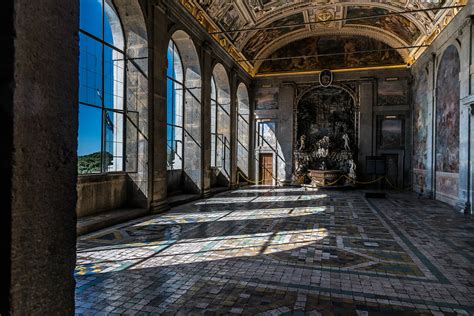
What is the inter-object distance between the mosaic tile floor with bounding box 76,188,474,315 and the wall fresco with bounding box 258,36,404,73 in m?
14.2

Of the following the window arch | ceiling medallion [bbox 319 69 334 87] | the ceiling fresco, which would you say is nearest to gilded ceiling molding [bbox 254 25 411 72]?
the ceiling fresco

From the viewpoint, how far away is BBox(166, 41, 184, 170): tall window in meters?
13.3

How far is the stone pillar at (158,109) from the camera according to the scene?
32.3 ft

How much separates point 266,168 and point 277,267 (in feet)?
56.2

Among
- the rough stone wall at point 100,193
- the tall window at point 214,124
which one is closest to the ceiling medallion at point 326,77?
the tall window at point 214,124

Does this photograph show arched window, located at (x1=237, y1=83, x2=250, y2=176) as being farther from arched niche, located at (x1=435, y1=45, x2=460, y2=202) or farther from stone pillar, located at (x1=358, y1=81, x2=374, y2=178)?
arched niche, located at (x1=435, y1=45, x2=460, y2=202)

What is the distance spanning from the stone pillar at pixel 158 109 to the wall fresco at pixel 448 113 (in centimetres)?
1144

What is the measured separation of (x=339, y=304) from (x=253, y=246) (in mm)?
2625

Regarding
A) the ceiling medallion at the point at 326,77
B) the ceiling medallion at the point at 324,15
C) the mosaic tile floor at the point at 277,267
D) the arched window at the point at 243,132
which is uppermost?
the ceiling medallion at the point at 324,15

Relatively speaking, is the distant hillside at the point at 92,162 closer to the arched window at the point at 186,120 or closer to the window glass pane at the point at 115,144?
the window glass pane at the point at 115,144

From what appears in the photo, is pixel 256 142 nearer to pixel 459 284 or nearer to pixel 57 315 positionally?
pixel 459 284

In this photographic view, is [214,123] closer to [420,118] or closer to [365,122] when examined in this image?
[365,122]

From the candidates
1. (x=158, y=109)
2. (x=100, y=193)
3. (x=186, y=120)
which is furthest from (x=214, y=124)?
(x=100, y=193)

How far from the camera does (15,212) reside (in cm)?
139
